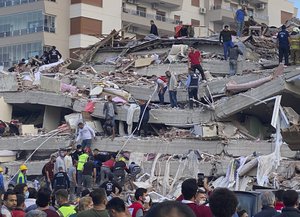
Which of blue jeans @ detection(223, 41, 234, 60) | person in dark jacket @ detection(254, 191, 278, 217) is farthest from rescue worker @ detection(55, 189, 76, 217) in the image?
blue jeans @ detection(223, 41, 234, 60)

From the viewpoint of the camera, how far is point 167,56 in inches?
1374

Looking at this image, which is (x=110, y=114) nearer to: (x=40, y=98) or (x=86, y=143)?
(x=86, y=143)

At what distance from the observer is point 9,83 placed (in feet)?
112

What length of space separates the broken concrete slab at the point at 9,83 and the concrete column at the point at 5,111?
470 mm

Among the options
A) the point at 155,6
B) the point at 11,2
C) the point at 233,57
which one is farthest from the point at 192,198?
the point at 155,6

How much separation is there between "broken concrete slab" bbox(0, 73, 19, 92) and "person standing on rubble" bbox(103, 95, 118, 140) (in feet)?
20.4

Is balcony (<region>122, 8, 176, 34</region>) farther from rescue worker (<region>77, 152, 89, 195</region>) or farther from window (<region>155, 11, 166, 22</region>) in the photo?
rescue worker (<region>77, 152, 89, 195</region>)

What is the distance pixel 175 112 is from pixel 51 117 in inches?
280

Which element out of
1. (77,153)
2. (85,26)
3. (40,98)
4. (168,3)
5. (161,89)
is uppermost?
(168,3)

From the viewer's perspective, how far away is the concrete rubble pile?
25109 mm

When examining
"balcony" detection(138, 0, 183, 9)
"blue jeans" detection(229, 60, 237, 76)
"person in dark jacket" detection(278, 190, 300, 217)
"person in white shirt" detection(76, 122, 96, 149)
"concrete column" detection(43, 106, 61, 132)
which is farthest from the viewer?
"balcony" detection(138, 0, 183, 9)

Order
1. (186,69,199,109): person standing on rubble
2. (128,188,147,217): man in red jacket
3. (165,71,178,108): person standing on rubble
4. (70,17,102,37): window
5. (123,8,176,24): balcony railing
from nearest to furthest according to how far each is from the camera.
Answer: (128,188,147,217): man in red jacket < (186,69,199,109): person standing on rubble < (165,71,178,108): person standing on rubble < (70,17,102,37): window < (123,8,176,24): balcony railing

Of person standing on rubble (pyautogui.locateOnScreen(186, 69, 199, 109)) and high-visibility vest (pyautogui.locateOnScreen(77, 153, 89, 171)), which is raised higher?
person standing on rubble (pyautogui.locateOnScreen(186, 69, 199, 109))

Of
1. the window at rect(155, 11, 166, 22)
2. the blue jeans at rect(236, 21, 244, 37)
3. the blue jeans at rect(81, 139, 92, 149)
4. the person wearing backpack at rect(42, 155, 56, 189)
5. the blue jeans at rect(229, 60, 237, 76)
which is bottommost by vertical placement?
the person wearing backpack at rect(42, 155, 56, 189)
